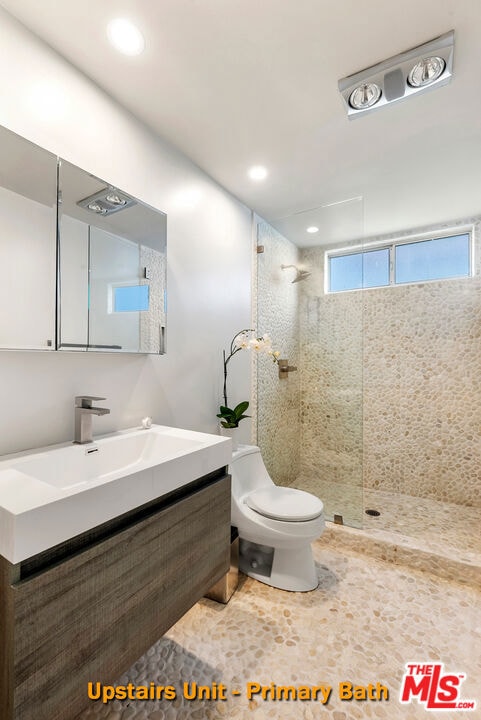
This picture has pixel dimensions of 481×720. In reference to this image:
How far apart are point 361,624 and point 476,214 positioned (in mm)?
3056

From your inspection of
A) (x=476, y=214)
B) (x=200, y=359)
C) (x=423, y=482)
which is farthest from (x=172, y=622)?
(x=476, y=214)

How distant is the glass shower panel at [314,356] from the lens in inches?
105

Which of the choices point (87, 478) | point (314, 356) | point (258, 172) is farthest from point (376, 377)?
point (87, 478)

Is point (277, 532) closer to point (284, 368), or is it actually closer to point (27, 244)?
point (284, 368)

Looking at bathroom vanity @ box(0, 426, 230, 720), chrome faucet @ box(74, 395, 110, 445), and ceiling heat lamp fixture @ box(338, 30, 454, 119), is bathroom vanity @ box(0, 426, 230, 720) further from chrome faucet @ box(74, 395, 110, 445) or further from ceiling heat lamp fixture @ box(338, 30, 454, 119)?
ceiling heat lamp fixture @ box(338, 30, 454, 119)

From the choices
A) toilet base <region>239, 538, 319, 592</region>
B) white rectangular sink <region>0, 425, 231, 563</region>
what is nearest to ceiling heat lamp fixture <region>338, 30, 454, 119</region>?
white rectangular sink <region>0, 425, 231, 563</region>

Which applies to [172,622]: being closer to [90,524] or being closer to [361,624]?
[90,524]

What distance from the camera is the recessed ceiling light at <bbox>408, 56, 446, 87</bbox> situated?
1341mm

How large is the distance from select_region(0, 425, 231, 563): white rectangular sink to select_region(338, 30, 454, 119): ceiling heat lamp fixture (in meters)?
1.61

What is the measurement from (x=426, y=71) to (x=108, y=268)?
5.07ft

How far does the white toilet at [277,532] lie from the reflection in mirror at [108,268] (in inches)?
38.5

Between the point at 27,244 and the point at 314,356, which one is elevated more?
the point at 27,244

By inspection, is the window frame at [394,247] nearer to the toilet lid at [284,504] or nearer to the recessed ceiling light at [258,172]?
the recessed ceiling light at [258,172]

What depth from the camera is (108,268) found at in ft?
4.86
